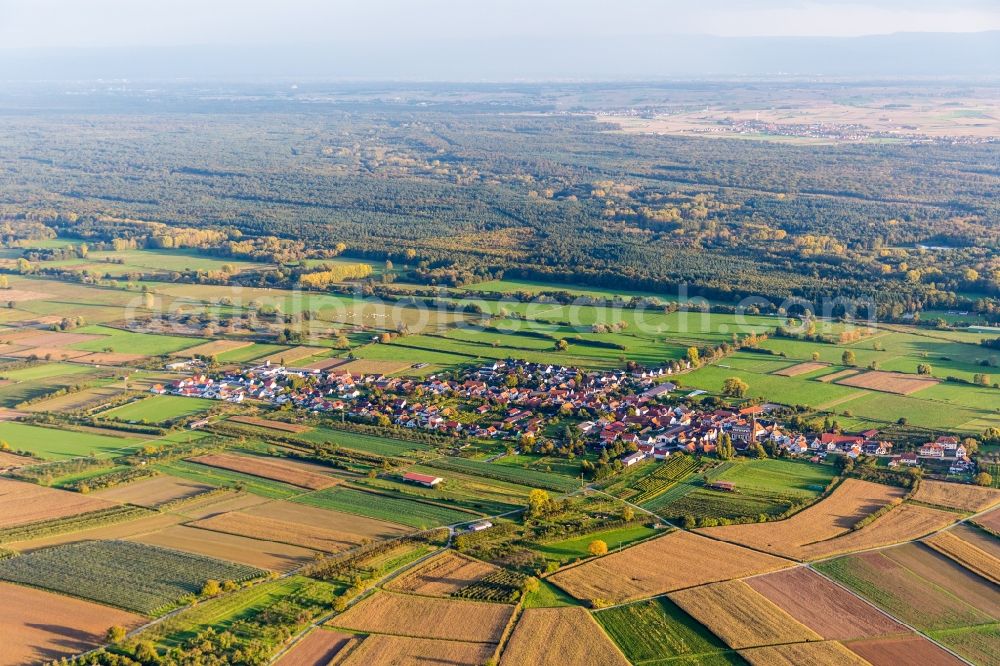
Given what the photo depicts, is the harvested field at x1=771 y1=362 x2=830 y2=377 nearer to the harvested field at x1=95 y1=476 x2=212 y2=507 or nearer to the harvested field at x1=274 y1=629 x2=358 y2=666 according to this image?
the harvested field at x1=95 y1=476 x2=212 y2=507

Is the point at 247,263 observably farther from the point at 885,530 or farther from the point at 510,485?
the point at 885,530

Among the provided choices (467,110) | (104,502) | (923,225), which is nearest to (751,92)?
(467,110)

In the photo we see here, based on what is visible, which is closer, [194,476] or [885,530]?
[885,530]

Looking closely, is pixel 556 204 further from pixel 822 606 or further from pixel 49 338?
pixel 822 606

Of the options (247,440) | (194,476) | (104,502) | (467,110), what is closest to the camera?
(104,502)

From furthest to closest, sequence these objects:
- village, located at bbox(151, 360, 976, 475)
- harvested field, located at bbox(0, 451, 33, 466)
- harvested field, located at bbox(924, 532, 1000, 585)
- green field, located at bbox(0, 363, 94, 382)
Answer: green field, located at bbox(0, 363, 94, 382)
village, located at bbox(151, 360, 976, 475)
harvested field, located at bbox(0, 451, 33, 466)
harvested field, located at bbox(924, 532, 1000, 585)

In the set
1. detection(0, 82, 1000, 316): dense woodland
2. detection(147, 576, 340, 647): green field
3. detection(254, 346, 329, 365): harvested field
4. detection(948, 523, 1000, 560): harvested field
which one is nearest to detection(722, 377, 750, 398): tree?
detection(948, 523, 1000, 560): harvested field

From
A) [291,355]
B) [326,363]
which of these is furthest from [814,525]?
[291,355]

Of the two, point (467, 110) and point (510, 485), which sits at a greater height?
point (467, 110)
